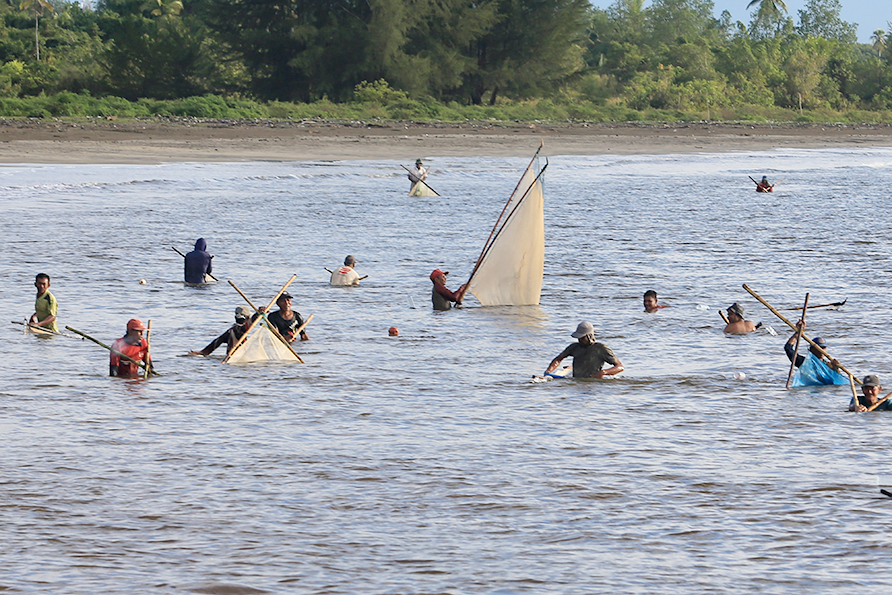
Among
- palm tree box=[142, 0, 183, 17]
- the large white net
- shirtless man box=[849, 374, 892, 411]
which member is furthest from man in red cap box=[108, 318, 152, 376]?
palm tree box=[142, 0, 183, 17]

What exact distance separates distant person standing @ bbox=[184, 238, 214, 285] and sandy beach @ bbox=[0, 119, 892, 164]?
32.8 meters

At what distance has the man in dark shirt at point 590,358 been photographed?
19719 mm

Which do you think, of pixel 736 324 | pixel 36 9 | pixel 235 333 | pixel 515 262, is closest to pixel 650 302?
pixel 736 324

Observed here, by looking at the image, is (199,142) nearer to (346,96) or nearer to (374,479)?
(346,96)

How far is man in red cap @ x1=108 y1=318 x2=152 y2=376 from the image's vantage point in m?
19.1

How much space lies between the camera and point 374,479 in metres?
14.5

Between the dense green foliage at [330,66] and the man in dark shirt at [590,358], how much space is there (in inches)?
2521

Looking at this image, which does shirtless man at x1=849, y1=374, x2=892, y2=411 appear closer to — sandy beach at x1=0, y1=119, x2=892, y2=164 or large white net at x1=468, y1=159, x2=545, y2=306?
large white net at x1=468, y1=159, x2=545, y2=306

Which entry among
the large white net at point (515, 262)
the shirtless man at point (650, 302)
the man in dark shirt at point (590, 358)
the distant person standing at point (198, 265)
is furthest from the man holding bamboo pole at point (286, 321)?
the shirtless man at point (650, 302)

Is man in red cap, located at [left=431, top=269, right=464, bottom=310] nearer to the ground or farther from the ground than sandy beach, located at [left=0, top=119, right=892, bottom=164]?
nearer to the ground

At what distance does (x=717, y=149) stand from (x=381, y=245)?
51536 millimetres

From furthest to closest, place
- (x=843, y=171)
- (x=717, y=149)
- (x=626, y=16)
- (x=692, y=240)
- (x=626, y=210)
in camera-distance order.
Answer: (x=626, y=16), (x=717, y=149), (x=843, y=171), (x=626, y=210), (x=692, y=240)

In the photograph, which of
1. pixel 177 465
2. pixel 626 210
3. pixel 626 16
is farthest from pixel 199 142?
pixel 626 16

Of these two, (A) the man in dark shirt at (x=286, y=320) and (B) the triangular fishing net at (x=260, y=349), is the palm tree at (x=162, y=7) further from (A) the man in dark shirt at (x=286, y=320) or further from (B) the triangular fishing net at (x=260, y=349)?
(B) the triangular fishing net at (x=260, y=349)
